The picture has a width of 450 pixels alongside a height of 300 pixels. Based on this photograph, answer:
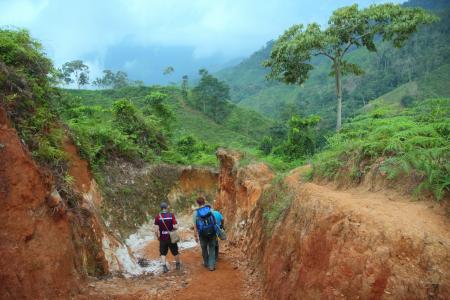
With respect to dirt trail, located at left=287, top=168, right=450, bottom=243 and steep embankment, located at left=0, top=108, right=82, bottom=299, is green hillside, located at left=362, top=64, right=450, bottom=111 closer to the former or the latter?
dirt trail, located at left=287, top=168, right=450, bottom=243

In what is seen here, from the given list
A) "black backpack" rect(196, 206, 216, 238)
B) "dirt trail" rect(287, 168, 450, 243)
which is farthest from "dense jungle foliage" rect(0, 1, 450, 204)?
"black backpack" rect(196, 206, 216, 238)

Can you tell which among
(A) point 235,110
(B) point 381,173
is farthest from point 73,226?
(A) point 235,110

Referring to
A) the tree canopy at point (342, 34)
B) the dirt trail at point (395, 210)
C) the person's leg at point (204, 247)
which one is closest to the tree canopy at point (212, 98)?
the tree canopy at point (342, 34)

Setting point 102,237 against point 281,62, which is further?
point 281,62

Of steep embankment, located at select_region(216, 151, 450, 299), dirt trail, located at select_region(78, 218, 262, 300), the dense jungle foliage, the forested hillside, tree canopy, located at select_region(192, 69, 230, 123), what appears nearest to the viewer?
steep embankment, located at select_region(216, 151, 450, 299)

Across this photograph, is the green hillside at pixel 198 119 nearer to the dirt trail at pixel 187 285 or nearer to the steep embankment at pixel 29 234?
the dirt trail at pixel 187 285

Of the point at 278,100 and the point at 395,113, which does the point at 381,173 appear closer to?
the point at 395,113

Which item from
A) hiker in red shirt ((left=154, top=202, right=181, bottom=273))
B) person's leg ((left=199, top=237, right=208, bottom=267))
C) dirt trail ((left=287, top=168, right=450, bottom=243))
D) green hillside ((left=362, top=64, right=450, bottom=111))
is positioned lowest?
person's leg ((left=199, top=237, right=208, bottom=267))

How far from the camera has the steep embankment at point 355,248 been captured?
3.83 m

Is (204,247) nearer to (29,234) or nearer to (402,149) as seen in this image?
(29,234)

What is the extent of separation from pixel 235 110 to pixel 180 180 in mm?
54512

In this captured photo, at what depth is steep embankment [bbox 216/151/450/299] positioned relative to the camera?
383 cm

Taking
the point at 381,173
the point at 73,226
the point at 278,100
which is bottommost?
the point at 73,226

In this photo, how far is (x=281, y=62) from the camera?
1809 centimetres
